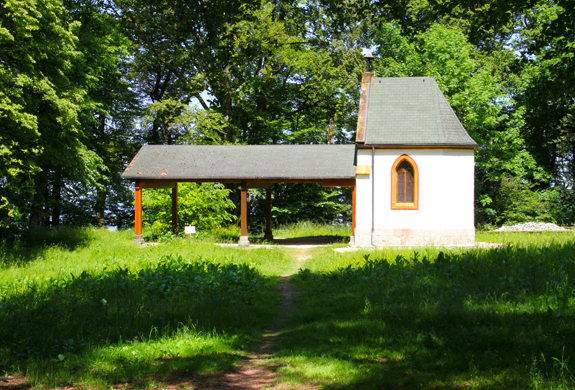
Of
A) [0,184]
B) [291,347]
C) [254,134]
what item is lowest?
[291,347]

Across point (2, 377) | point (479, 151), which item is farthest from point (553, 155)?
point (2, 377)

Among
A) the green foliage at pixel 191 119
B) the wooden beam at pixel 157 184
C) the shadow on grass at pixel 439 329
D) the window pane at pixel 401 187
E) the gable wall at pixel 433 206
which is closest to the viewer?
the shadow on grass at pixel 439 329

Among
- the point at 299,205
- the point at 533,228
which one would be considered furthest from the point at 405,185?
the point at 299,205

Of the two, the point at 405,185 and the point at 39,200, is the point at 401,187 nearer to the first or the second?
the point at 405,185

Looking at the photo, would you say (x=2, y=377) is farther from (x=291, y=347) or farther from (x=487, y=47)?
(x=487, y=47)

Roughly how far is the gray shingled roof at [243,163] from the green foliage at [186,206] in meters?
2.18

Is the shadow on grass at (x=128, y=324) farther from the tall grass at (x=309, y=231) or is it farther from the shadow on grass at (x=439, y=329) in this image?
the tall grass at (x=309, y=231)

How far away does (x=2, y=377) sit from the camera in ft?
14.9

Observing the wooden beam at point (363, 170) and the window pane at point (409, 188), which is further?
the window pane at point (409, 188)

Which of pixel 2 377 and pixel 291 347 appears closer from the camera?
pixel 2 377

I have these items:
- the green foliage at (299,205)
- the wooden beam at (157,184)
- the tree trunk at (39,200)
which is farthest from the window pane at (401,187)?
the tree trunk at (39,200)

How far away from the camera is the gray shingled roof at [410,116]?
61.3 feet

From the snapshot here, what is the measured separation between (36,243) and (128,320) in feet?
39.2

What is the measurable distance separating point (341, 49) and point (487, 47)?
1136 cm
